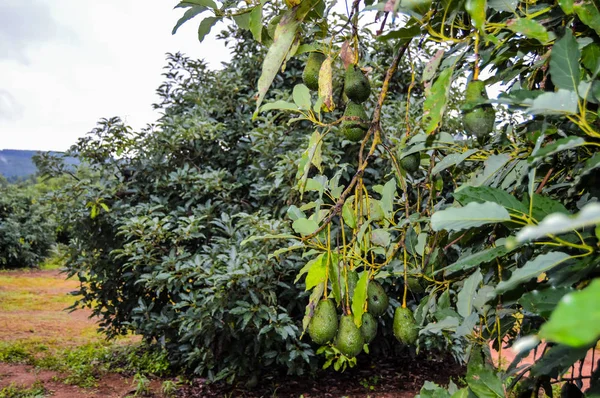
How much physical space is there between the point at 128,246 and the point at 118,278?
0.88m

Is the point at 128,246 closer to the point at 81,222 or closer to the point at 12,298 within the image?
the point at 81,222

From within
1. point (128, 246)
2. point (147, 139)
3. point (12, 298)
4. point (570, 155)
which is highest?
point (147, 139)

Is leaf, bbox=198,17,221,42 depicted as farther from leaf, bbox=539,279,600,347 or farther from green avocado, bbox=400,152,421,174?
leaf, bbox=539,279,600,347

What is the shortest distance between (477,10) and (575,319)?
1.54 feet

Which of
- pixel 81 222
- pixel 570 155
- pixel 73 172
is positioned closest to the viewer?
pixel 570 155

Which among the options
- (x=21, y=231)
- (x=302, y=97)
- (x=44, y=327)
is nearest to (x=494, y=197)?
(x=302, y=97)

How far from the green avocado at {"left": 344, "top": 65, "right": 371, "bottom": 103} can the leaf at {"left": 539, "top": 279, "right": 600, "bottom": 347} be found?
664mm

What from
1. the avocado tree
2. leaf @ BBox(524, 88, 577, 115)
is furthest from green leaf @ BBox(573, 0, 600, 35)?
leaf @ BBox(524, 88, 577, 115)

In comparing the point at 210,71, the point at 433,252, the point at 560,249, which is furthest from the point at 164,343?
the point at 560,249

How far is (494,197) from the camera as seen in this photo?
0.55 meters

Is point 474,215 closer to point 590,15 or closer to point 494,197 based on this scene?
point 494,197

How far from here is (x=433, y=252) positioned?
957 millimetres

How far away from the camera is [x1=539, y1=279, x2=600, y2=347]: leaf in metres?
0.19

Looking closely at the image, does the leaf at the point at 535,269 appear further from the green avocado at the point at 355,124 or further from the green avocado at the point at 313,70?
the green avocado at the point at 313,70
